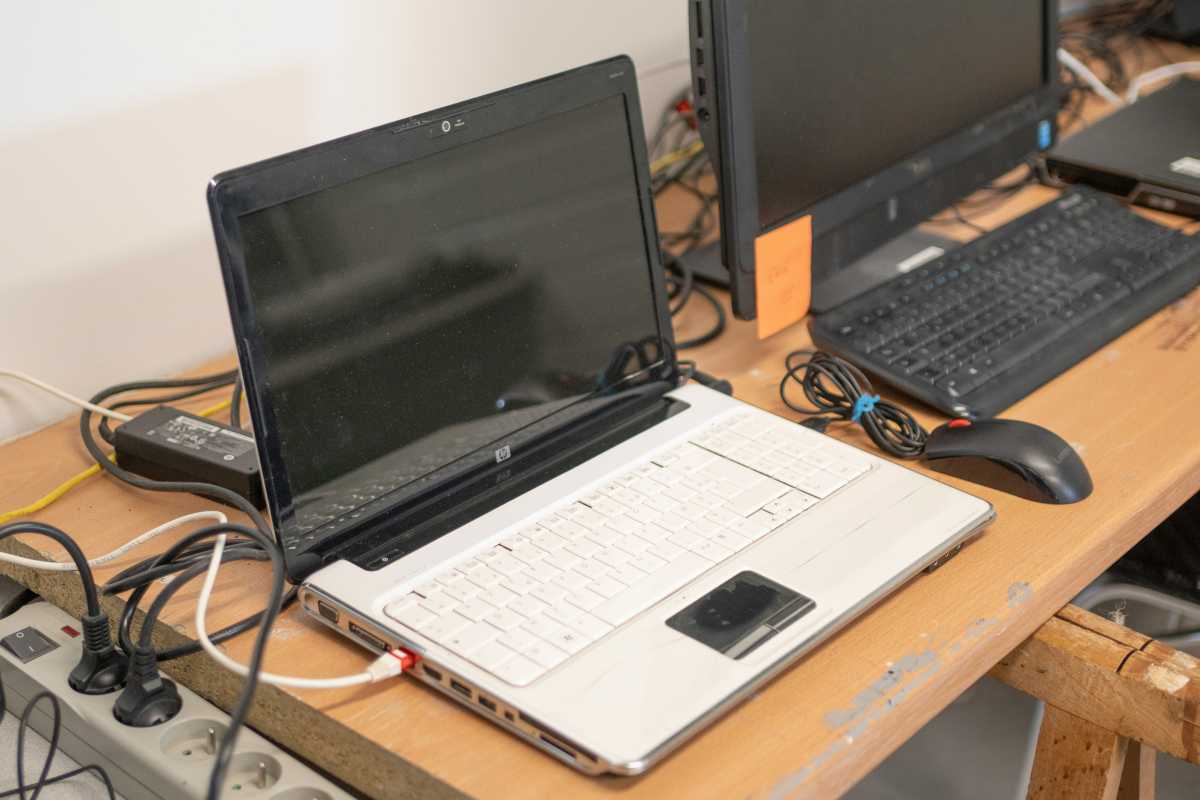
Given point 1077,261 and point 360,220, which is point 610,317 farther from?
point 1077,261

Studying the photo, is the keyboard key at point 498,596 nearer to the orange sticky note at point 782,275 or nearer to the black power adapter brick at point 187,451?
the black power adapter brick at point 187,451

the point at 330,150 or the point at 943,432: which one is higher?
the point at 330,150

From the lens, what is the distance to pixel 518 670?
2.52 feet

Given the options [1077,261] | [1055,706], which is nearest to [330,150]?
[1055,706]

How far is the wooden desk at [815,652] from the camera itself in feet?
2.43

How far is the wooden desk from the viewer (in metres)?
0.74

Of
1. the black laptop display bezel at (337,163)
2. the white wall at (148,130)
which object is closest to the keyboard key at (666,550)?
the black laptop display bezel at (337,163)

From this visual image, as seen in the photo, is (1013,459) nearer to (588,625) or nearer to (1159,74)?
(588,625)

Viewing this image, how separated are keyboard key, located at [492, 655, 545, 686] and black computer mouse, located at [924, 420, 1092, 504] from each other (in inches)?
15.6

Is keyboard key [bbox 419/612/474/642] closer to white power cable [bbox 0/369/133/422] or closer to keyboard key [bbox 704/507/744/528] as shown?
keyboard key [bbox 704/507/744/528]

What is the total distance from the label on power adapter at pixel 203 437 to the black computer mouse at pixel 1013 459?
534 mm

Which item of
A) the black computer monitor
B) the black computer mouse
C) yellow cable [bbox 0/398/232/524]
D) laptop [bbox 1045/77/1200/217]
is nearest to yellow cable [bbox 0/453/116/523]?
yellow cable [bbox 0/398/232/524]

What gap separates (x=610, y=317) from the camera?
41.0 inches

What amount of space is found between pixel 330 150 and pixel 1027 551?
0.55 metres
